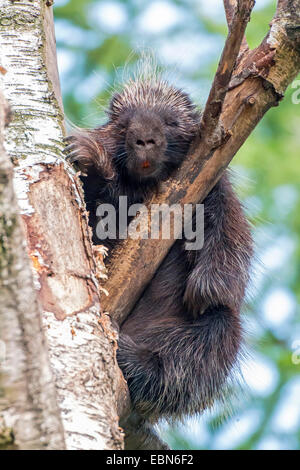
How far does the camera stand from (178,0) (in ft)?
21.6

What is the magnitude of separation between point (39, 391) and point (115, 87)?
265cm

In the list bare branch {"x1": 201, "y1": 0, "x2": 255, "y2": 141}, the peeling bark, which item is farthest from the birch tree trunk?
bare branch {"x1": 201, "y1": 0, "x2": 255, "y2": 141}

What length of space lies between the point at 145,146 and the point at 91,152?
251 mm

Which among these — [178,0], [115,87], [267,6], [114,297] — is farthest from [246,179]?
[178,0]

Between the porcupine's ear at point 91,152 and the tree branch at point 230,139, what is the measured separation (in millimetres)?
328

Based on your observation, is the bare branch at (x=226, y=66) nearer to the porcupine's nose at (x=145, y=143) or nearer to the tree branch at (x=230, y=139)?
the tree branch at (x=230, y=139)

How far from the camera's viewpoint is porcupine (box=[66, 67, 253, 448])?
8.93 ft

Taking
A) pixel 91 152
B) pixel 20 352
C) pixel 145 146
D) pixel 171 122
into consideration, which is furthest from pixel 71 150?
pixel 20 352

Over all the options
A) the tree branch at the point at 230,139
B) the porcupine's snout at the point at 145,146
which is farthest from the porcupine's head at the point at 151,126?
the tree branch at the point at 230,139

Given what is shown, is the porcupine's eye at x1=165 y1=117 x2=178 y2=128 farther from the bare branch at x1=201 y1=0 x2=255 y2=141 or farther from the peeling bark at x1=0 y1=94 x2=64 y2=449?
the peeling bark at x1=0 y1=94 x2=64 y2=449

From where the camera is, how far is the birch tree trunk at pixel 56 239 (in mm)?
1535

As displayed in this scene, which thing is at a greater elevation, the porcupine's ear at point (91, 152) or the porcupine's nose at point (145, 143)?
A: the porcupine's nose at point (145, 143)

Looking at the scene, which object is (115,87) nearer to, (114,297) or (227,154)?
(227,154)

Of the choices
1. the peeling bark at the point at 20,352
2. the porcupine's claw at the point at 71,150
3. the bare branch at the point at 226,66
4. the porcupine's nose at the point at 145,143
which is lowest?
the peeling bark at the point at 20,352
